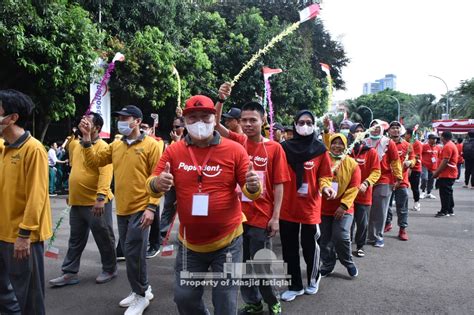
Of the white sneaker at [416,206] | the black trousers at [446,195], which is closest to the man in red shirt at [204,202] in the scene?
the black trousers at [446,195]

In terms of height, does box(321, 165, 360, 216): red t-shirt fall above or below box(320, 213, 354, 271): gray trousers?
above

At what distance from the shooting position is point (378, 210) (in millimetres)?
7281

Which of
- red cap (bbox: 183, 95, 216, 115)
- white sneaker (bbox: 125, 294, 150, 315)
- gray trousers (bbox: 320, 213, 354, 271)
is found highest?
red cap (bbox: 183, 95, 216, 115)

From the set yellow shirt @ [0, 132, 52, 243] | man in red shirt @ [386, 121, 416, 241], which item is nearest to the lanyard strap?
yellow shirt @ [0, 132, 52, 243]

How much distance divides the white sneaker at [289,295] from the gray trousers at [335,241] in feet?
2.80

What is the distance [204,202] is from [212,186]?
0.13 m

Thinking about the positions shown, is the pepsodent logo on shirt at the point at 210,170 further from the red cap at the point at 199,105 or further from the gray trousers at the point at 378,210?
the gray trousers at the point at 378,210

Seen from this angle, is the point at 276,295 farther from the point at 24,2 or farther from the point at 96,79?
the point at 96,79

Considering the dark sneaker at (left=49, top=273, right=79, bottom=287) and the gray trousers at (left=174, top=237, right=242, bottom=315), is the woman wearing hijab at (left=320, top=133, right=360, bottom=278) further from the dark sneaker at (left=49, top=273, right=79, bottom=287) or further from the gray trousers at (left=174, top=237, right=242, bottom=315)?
the dark sneaker at (left=49, top=273, right=79, bottom=287)

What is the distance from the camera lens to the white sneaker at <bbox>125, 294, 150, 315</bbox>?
4.19 meters

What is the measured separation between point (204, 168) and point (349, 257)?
303 centimetres

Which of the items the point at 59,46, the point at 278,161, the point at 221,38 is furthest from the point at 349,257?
the point at 221,38

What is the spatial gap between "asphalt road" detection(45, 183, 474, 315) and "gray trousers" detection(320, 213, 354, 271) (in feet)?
0.72

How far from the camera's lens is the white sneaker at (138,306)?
13.7 ft
